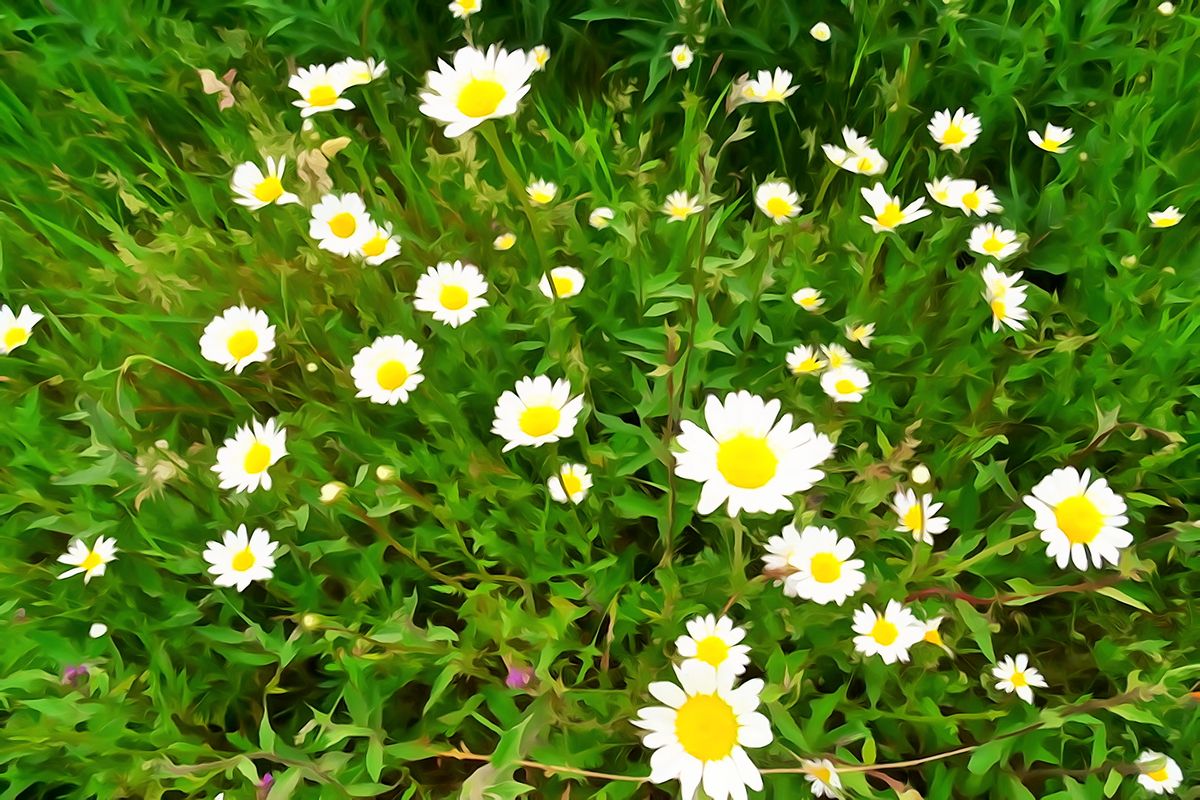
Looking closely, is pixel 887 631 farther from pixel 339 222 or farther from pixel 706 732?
pixel 339 222

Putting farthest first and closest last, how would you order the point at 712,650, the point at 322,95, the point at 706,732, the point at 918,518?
1. the point at 322,95
2. the point at 918,518
3. the point at 712,650
4. the point at 706,732

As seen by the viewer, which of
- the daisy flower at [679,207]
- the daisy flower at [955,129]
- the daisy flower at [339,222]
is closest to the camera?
the daisy flower at [339,222]

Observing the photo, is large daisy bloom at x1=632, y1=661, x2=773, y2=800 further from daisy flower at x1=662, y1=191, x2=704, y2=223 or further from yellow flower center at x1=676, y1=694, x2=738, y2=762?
daisy flower at x1=662, y1=191, x2=704, y2=223

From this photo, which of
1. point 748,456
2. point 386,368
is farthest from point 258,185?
point 748,456

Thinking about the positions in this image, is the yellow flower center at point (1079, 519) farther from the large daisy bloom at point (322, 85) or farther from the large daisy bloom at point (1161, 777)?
the large daisy bloom at point (322, 85)

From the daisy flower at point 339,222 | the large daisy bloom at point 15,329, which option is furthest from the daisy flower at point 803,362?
the large daisy bloom at point 15,329

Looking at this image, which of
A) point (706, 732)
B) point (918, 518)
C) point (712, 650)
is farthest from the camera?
point (918, 518)

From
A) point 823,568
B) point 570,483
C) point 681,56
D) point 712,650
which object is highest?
point 681,56
